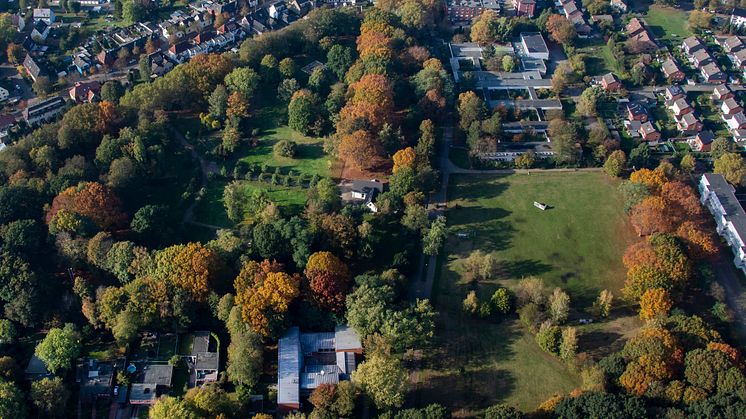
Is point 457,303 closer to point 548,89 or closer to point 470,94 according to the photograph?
point 470,94

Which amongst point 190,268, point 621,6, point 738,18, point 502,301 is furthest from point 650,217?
point 621,6

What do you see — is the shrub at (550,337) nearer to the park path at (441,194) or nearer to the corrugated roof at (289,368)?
the park path at (441,194)

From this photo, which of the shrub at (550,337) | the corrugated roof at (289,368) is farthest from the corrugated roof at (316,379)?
the shrub at (550,337)

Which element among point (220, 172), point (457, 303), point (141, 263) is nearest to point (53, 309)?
point (141, 263)

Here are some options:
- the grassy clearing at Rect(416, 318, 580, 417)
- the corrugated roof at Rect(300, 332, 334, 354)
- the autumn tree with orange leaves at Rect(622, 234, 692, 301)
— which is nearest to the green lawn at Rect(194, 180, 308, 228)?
the corrugated roof at Rect(300, 332, 334, 354)

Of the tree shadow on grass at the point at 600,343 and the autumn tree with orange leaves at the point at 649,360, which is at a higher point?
the autumn tree with orange leaves at the point at 649,360

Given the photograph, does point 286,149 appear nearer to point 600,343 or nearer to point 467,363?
point 467,363
